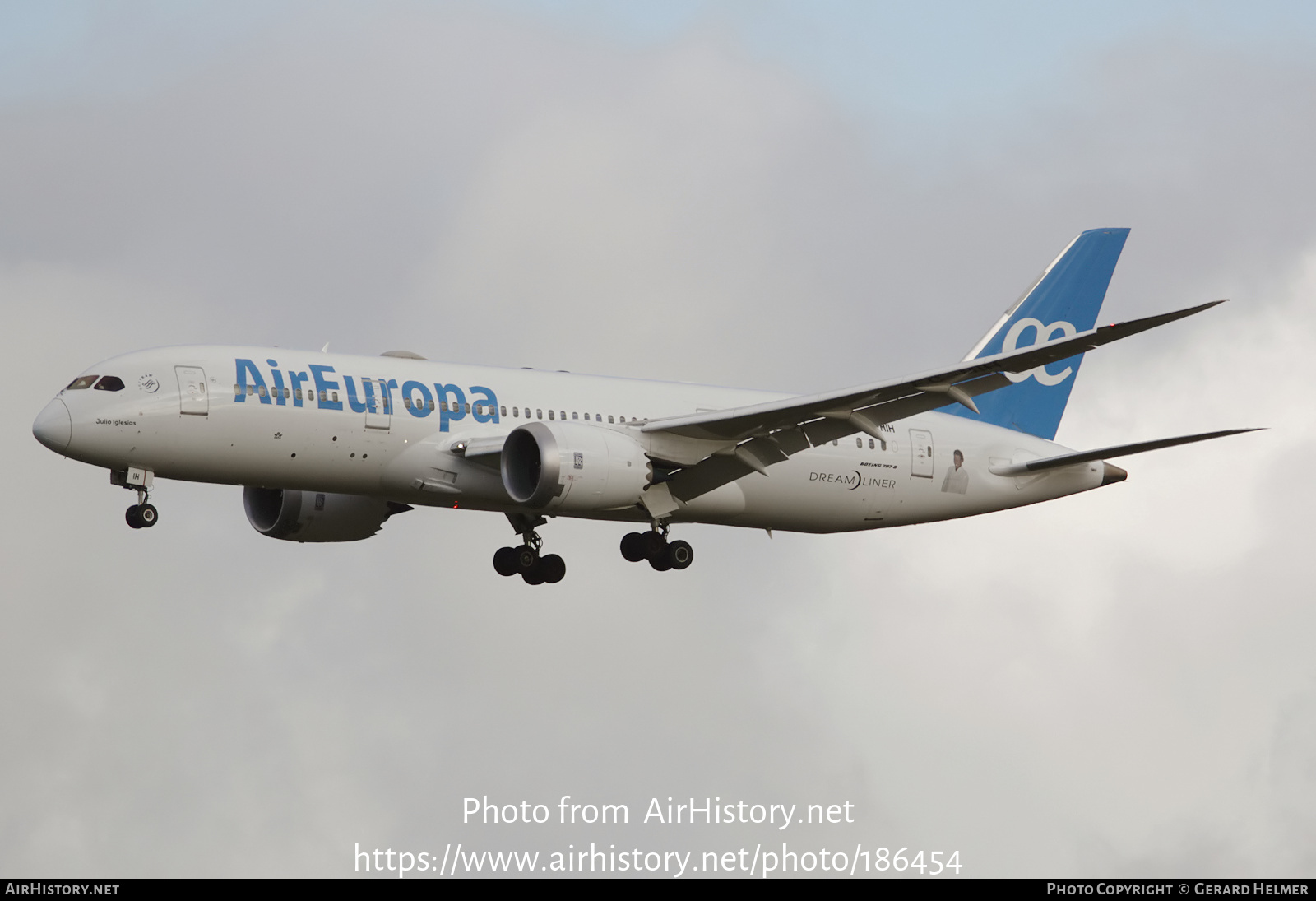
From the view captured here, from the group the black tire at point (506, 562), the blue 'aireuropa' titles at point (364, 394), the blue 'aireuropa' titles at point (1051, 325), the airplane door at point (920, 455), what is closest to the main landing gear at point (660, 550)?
the black tire at point (506, 562)

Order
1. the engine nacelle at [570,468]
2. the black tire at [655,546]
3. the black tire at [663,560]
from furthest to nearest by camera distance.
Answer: the black tire at [663,560] < the black tire at [655,546] < the engine nacelle at [570,468]

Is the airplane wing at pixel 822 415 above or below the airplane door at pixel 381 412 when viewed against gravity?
below

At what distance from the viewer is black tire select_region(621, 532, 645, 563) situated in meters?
44.5

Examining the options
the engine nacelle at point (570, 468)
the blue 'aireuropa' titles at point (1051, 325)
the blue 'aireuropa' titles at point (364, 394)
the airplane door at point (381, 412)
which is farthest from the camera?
the blue 'aireuropa' titles at point (1051, 325)

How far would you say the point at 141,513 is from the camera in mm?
38875

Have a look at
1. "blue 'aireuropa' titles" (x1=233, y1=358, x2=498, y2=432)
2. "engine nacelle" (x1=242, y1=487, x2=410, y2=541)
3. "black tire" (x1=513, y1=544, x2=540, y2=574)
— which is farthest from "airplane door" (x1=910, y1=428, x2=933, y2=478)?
"engine nacelle" (x1=242, y1=487, x2=410, y2=541)

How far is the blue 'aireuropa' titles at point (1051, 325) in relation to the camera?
50500mm

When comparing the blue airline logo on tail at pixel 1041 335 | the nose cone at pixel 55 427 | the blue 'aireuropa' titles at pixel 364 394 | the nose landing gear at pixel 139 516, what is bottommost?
the nose landing gear at pixel 139 516

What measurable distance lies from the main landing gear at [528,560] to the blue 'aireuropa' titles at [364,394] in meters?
4.66

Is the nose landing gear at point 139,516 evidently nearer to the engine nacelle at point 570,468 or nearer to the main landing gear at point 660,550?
the engine nacelle at point 570,468

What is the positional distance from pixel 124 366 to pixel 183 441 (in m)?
2.01

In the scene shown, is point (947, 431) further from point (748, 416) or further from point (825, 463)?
point (748, 416)

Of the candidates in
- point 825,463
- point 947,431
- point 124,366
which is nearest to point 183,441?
point 124,366

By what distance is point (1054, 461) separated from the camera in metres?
47.8
